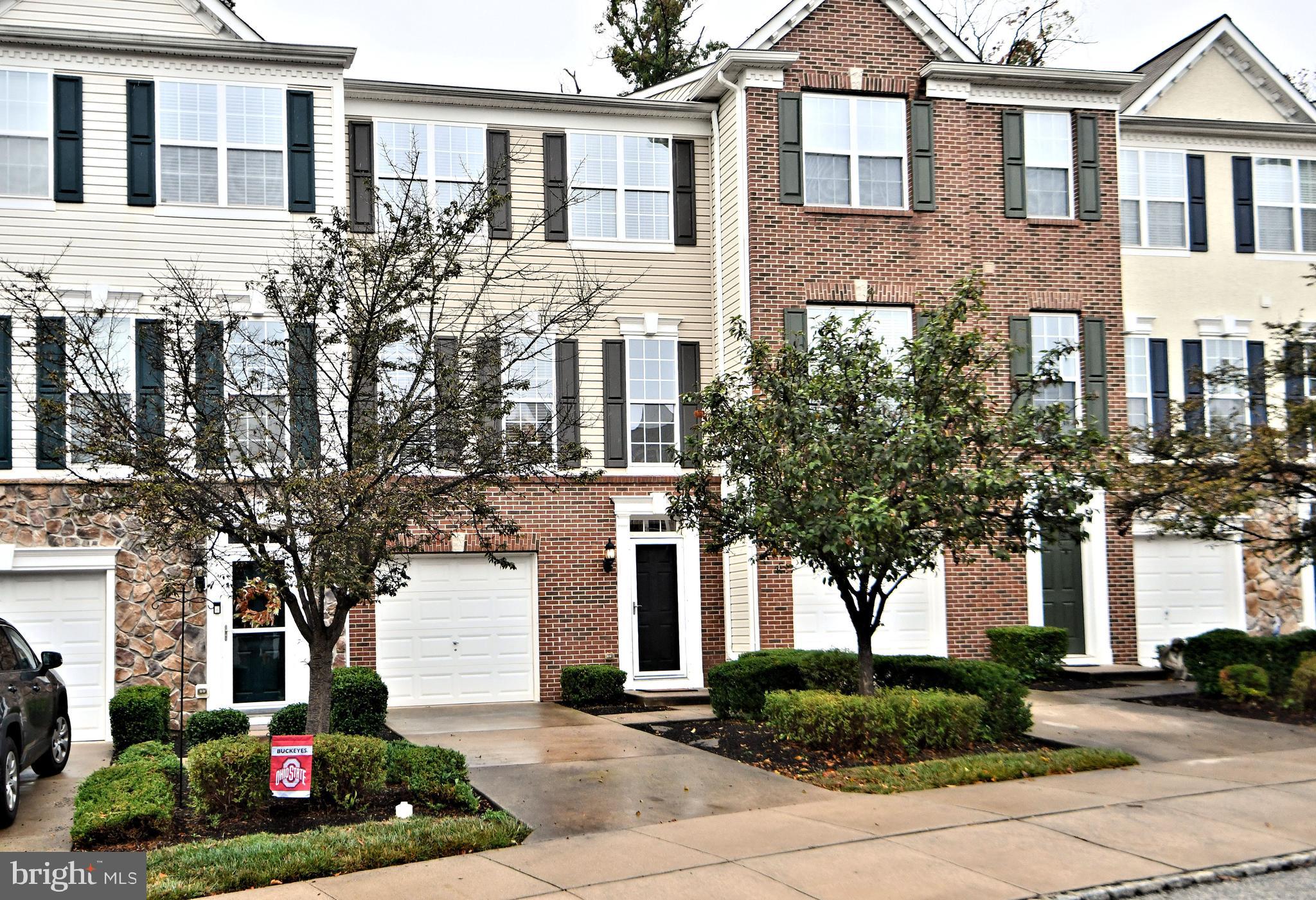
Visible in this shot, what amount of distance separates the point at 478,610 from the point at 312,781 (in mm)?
8530

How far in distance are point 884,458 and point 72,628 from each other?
36.2 ft

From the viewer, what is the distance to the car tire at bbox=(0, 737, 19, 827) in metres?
10.3

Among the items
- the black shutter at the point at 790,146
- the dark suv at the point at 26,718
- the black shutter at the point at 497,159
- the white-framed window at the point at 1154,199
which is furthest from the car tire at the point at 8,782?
the white-framed window at the point at 1154,199

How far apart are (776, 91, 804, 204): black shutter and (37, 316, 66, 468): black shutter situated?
1029cm

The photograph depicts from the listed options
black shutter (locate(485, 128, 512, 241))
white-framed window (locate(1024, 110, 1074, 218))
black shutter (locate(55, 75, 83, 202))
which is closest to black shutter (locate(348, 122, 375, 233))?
black shutter (locate(485, 128, 512, 241))

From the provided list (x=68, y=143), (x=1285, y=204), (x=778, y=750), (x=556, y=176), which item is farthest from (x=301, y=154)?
(x=1285, y=204)

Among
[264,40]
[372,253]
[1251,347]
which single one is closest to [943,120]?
[1251,347]

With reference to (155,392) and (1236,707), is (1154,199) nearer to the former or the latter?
(1236,707)

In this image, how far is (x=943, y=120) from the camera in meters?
19.9

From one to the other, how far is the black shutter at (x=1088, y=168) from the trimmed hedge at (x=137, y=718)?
1537 cm

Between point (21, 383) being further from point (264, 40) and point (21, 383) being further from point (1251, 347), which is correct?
point (1251, 347)

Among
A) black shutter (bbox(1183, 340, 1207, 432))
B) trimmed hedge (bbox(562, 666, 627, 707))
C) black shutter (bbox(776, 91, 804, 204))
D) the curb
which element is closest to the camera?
the curb

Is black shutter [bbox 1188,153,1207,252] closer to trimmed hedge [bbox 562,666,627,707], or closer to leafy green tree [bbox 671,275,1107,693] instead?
leafy green tree [bbox 671,275,1107,693]

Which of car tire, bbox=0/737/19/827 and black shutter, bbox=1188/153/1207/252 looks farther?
black shutter, bbox=1188/153/1207/252
